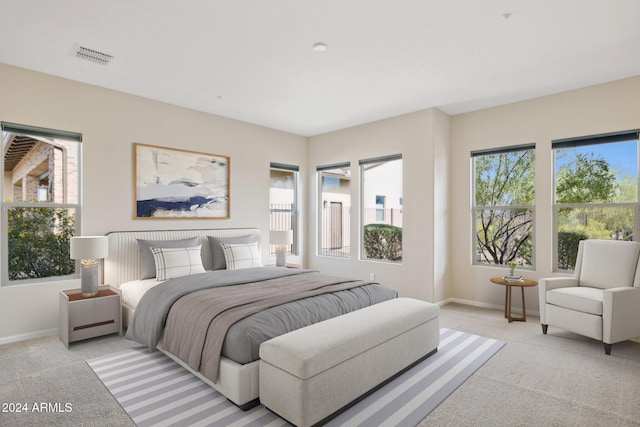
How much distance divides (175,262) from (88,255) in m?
0.85

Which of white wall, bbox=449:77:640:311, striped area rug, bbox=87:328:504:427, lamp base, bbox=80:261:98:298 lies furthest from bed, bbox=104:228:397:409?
white wall, bbox=449:77:640:311

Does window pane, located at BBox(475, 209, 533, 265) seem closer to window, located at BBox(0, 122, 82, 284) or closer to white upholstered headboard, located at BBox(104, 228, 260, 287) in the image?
white upholstered headboard, located at BBox(104, 228, 260, 287)

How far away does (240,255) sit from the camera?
4672mm

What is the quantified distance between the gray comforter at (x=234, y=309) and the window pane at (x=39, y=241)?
136 cm

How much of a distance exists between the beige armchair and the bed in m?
1.70

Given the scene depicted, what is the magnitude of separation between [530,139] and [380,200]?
2.25 metres

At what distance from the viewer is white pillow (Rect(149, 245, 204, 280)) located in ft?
13.0

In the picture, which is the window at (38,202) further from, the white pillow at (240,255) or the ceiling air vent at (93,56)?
the white pillow at (240,255)

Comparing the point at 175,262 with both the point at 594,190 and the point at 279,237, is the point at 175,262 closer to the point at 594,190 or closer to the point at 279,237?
the point at 279,237

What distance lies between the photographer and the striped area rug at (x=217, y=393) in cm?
222

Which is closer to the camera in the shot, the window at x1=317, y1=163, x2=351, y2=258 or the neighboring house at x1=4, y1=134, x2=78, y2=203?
the neighboring house at x1=4, y1=134, x2=78, y2=203

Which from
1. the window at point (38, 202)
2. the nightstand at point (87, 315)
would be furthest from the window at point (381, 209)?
the window at point (38, 202)

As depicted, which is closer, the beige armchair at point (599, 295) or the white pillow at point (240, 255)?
the beige armchair at point (599, 295)

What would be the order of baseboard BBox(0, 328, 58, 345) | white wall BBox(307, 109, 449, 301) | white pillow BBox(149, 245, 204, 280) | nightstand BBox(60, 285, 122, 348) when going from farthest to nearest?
white wall BBox(307, 109, 449, 301)
white pillow BBox(149, 245, 204, 280)
baseboard BBox(0, 328, 58, 345)
nightstand BBox(60, 285, 122, 348)
